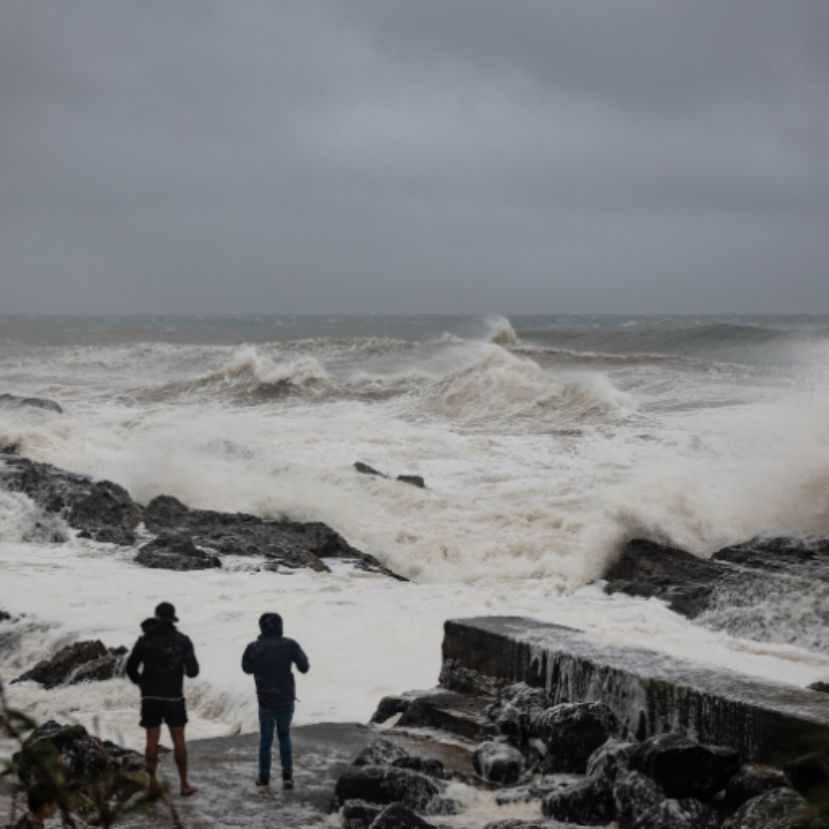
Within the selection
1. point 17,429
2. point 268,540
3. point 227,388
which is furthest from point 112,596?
point 227,388

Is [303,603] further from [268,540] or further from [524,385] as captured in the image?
[524,385]

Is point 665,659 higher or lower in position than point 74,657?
higher

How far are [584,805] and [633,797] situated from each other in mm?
278

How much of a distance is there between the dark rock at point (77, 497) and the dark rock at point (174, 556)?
1.50 m

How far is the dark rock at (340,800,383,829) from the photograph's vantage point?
5.91 metres

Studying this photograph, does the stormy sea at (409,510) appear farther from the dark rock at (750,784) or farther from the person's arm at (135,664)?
the dark rock at (750,784)

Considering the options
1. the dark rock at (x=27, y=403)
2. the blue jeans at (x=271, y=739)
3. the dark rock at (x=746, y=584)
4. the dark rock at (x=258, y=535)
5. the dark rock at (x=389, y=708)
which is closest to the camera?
the blue jeans at (x=271, y=739)

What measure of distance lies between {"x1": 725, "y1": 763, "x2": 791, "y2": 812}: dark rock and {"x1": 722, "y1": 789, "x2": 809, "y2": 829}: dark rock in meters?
0.32

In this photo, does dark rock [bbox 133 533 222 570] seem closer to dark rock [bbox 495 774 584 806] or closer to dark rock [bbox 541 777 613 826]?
dark rock [bbox 495 774 584 806]

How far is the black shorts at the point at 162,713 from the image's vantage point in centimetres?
655

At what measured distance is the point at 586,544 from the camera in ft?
46.9

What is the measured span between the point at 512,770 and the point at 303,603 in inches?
215

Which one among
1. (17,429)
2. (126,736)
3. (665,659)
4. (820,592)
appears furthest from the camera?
(17,429)

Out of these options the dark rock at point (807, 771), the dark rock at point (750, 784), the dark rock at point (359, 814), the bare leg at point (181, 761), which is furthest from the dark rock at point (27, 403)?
the dark rock at point (807, 771)
